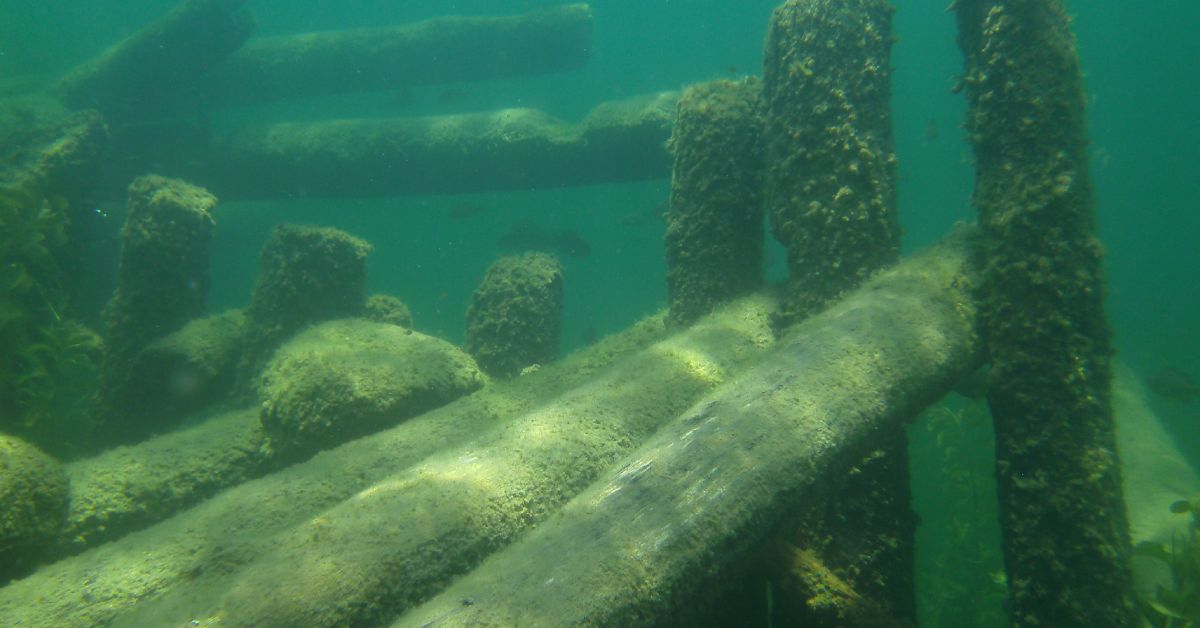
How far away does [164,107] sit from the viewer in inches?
575

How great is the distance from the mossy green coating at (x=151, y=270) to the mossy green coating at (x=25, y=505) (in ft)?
11.4

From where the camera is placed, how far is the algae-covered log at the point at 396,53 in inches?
622

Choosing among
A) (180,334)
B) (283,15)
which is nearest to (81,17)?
(283,15)

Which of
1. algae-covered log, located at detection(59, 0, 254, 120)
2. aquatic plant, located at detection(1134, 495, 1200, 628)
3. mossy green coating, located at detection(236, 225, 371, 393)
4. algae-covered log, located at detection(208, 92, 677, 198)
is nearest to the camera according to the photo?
aquatic plant, located at detection(1134, 495, 1200, 628)

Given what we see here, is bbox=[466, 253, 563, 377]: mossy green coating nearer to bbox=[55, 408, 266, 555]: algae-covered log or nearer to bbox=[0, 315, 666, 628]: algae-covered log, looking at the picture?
bbox=[0, 315, 666, 628]: algae-covered log

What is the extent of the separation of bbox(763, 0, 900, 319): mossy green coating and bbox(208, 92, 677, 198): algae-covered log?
5.24m

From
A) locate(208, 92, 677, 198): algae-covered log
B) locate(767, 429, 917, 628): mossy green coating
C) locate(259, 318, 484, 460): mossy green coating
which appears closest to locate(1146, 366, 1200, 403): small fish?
locate(208, 92, 677, 198): algae-covered log

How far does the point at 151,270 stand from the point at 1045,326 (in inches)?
358

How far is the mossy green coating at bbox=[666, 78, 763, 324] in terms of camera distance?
5.30 metres

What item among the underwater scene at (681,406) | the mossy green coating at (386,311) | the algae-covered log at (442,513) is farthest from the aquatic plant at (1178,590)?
the mossy green coating at (386,311)

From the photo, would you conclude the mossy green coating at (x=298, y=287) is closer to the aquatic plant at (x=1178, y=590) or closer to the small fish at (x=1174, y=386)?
the aquatic plant at (x=1178, y=590)

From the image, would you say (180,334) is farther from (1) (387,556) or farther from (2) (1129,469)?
(2) (1129,469)

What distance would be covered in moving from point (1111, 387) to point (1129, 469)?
464 centimetres

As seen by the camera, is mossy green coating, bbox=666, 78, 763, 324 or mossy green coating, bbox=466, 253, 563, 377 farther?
mossy green coating, bbox=466, 253, 563, 377
